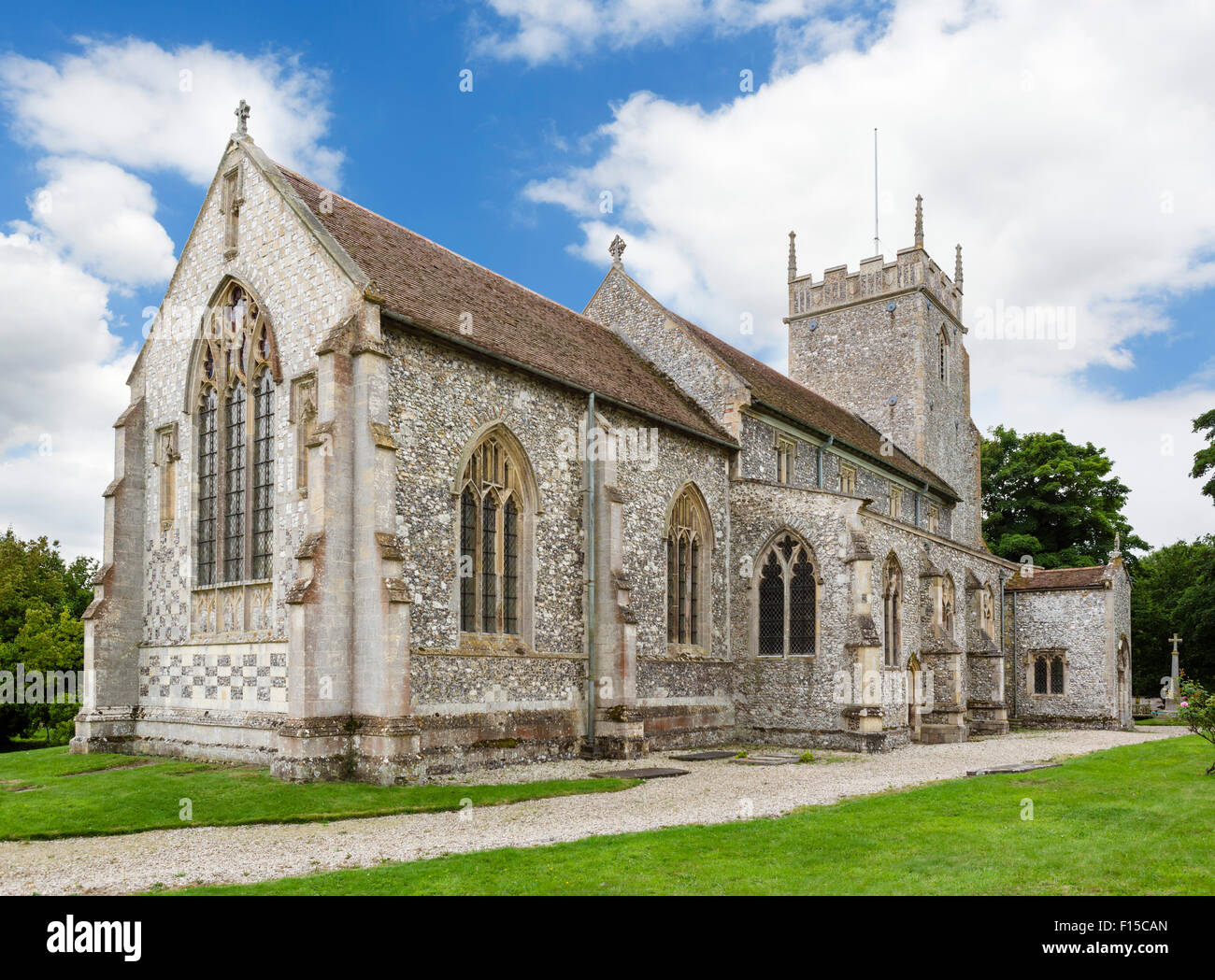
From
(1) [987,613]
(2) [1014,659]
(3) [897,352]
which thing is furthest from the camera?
(3) [897,352]

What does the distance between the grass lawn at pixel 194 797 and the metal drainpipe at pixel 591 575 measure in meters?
3.71

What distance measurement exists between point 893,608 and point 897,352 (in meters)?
17.9

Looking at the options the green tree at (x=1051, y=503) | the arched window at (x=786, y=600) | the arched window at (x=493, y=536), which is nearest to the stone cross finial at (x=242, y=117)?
the arched window at (x=493, y=536)

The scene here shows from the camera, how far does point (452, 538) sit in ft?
57.4

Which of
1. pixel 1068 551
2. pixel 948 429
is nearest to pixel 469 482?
pixel 948 429

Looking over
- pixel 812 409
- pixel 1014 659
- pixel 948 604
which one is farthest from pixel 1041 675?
pixel 812 409

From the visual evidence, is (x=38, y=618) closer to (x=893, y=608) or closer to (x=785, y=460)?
(x=785, y=460)

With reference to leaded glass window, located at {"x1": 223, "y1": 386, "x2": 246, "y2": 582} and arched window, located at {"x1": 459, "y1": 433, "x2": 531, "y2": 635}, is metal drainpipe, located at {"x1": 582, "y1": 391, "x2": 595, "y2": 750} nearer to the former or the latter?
arched window, located at {"x1": 459, "y1": 433, "x2": 531, "y2": 635}

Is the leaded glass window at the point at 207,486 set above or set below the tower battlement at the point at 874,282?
below

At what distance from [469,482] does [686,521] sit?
784cm

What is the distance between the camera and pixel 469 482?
18.2m

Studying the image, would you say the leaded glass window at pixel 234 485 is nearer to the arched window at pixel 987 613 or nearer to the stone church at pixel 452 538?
the stone church at pixel 452 538

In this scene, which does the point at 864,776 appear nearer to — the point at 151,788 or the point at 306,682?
the point at 306,682

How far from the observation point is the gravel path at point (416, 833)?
31.1ft
